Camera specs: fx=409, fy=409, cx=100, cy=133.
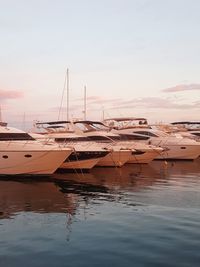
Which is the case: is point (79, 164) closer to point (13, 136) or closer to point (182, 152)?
point (13, 136)

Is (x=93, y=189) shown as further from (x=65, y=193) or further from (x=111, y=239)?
(x=111, y=239)

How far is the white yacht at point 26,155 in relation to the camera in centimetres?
2355

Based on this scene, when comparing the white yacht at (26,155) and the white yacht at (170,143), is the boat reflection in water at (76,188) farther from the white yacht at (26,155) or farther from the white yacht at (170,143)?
the white yacht at (170,143)

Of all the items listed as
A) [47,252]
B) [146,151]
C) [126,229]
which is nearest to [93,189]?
[126,229]

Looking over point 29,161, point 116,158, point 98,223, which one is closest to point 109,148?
point 116,158

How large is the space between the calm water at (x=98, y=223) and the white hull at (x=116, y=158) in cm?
754

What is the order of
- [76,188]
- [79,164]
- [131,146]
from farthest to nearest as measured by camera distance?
[131,146], [79,164], [76,188]

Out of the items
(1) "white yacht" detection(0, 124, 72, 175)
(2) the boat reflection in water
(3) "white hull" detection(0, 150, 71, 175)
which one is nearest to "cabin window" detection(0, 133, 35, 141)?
(1) "white yacht" detection(0, 124, 72, 175)

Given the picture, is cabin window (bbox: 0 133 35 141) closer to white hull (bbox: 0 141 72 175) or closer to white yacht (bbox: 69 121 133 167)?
white hull (bbox: 0 141 72 175)

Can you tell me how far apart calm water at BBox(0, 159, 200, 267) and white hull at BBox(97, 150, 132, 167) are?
7544 millimetres

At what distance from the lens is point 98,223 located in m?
13.4

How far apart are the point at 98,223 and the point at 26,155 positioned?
11.2 metres

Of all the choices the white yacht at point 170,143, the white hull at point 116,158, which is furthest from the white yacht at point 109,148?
the white yacht at point 170,143

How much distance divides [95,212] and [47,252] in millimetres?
4779
